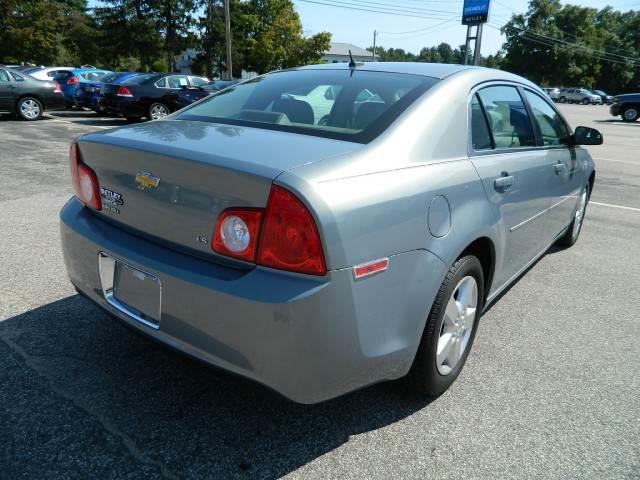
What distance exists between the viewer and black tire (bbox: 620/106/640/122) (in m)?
24.9

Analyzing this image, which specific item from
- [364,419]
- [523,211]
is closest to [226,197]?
[364,419]

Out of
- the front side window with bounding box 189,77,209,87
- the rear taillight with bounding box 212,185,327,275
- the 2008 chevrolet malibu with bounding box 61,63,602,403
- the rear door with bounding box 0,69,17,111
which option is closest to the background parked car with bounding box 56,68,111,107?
the rear door with bounding box 0,69,17,111

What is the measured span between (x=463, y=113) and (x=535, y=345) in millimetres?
1505

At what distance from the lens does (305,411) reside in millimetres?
2355

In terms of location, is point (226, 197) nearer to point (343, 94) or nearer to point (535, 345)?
point (343, 94)

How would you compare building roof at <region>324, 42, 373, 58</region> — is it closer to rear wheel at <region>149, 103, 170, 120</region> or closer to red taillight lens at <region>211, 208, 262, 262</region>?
rear wheel at <region>149, 103, 170, 120</region>

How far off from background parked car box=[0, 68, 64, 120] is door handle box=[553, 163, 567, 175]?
14.4 metres

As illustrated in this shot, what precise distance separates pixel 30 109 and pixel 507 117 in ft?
48.5

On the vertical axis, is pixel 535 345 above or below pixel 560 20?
below

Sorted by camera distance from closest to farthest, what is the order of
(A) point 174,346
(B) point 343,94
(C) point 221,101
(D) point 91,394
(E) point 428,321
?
(A) point 174,346
(E) point 428,321
(D) point 91,394
(B) point 343,94
(C) point 221,101

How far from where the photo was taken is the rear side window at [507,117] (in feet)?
9.26

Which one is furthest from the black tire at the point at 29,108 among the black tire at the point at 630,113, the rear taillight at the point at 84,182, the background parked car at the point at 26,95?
the black tire at the point at 630,113

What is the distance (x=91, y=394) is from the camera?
237 cm

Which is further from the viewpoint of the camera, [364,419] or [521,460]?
[364,419]
